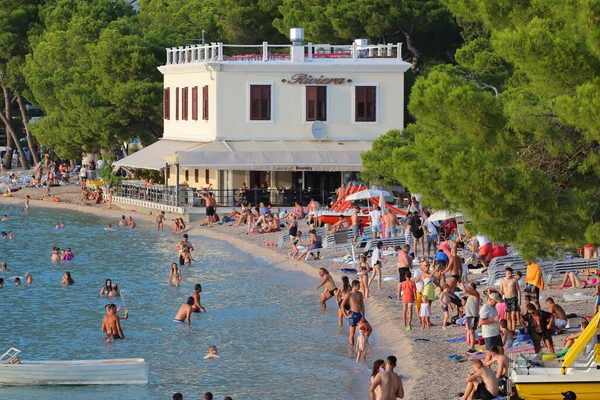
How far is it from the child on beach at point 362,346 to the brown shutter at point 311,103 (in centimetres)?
2699

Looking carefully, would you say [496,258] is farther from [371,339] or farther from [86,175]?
[86,175]

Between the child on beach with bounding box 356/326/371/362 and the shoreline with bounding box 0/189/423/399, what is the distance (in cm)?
19

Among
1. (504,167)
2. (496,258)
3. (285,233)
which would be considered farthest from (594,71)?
(285,233)

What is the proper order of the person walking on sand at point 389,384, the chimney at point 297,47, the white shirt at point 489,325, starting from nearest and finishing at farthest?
the person walking on sand at point 389,384, the white shirt at point 489,325, the chimney at point 297,47

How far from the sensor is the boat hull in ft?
74.3

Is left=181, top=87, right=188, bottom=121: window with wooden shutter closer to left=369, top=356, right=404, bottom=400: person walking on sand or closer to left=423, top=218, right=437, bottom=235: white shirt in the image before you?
left=423, top=218, right=437, bottom=235: white shirt

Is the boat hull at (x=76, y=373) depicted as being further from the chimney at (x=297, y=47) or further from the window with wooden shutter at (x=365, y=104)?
the window with wooden shutter at (x=365, y=104)

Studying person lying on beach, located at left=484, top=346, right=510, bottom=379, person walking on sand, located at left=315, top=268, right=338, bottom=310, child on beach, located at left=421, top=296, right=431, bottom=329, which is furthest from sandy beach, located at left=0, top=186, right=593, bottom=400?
person lying on beach, located at left=484, top=346, right=510, bottom=379

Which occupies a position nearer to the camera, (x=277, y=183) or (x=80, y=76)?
(x=277, y=183)

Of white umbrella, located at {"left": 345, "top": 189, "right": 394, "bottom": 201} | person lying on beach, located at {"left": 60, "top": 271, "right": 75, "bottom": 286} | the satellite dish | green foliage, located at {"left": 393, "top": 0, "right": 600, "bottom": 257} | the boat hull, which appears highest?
the satellite dish

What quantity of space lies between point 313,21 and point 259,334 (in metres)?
33.6

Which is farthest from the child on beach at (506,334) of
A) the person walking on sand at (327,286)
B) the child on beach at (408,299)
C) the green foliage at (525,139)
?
the person walking on sand at (327,286)

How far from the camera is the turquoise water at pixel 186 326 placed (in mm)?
22906

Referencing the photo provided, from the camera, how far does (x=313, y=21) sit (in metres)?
59.0
